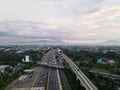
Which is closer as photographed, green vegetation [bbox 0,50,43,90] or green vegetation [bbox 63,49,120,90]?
green vegetation [bbox 63,49,120,90]

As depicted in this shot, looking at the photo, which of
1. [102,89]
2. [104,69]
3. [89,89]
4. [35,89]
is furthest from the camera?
[104,69]

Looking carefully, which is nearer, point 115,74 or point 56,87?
point 56,87

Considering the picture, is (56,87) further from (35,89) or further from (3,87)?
(3,87)

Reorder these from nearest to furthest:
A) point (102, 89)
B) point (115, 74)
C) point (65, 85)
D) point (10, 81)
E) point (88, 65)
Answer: point (102, 89)
point (65, 85)
point (10, 81)
point (115, 74)
point (88, 65)

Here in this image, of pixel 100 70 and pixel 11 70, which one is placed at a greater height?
pixel 11 70

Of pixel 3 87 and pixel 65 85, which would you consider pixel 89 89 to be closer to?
pixel 65 85

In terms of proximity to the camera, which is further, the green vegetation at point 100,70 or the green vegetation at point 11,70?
the green vegetation at point 11,70

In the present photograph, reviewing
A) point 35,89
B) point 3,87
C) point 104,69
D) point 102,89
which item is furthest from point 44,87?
point 104,69

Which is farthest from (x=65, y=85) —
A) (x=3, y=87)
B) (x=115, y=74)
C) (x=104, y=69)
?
(x=104, y=69)

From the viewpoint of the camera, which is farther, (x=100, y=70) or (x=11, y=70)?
(x=100, y=70)
